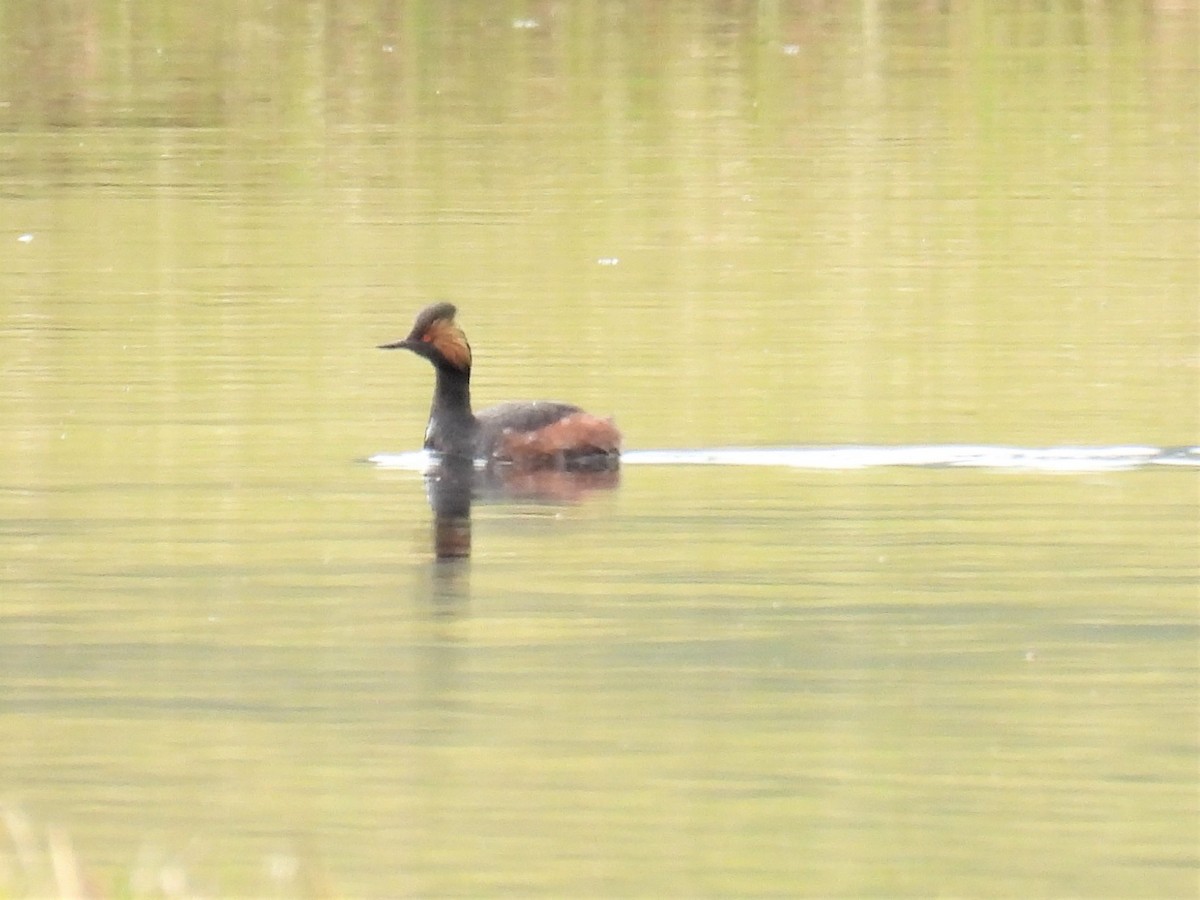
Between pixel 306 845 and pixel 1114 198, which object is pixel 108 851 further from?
pixel 1114 198

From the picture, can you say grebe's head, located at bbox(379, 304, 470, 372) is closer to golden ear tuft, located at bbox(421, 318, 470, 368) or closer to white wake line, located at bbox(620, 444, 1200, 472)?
golden ear tuft, located at bbox(421, 318, 470, 368)

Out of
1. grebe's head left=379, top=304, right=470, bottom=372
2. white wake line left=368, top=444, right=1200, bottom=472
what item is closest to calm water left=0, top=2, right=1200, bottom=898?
white wake line left=368, top=444, right=1200, bottom=472

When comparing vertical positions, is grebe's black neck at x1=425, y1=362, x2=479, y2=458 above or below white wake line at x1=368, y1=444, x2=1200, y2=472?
above

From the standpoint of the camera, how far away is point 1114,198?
25.1 metres

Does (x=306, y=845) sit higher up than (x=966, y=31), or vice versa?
(x=966, y=31)

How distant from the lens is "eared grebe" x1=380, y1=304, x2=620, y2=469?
14469 mm

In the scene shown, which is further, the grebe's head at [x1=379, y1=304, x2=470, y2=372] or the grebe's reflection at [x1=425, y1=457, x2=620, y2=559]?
the grebe's head at [x1=379, y1=304, x2=470, y2=372]

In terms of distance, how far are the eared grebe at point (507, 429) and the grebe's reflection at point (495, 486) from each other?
0.18 feet

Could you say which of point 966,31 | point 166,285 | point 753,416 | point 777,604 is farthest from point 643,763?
point 966,31

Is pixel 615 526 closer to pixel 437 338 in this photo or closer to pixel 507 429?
pixel 507 429

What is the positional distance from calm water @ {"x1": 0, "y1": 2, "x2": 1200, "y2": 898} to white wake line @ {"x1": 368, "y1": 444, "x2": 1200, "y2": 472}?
49mm

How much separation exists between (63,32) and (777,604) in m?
33.1

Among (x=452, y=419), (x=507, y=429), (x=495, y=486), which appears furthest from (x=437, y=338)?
(x=495, y=486)

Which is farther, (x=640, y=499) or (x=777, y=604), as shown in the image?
(x=640, y=499)
